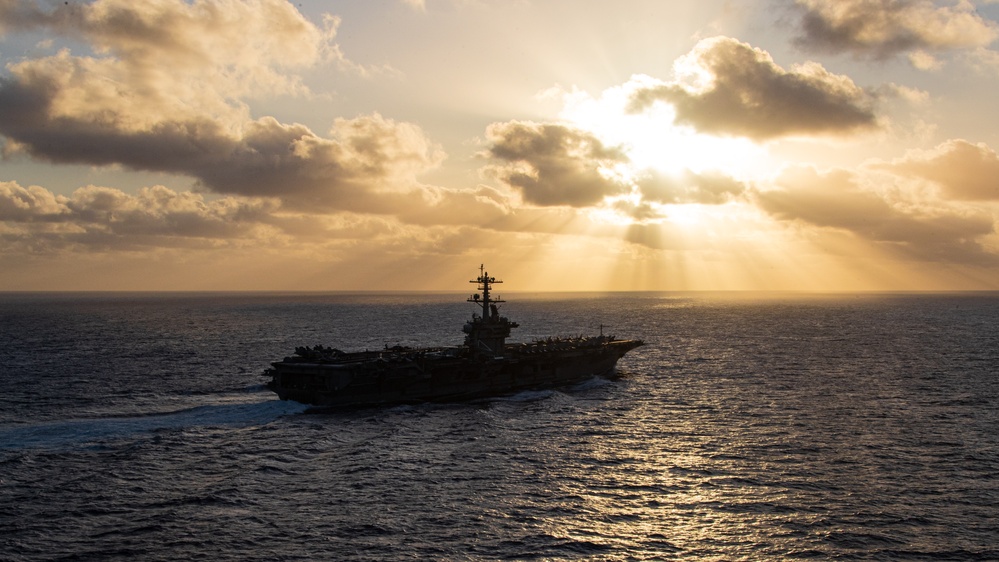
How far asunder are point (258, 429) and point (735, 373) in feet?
157

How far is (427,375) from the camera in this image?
2188 inches

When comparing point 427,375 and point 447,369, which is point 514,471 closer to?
point 427,375

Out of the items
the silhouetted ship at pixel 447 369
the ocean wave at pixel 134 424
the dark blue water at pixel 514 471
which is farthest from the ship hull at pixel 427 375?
the dark blue water at pixel 514 471

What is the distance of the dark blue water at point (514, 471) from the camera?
26625 mm

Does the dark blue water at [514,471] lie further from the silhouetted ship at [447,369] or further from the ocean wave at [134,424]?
the silhouetted ship at [447,369]

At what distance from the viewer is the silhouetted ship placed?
51.9m

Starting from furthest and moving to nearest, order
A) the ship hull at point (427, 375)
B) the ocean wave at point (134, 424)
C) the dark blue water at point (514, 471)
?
the ship hull at point (427, 375) → the ocean wave at point (134, 424) → the dark blue water at point (514, 471)

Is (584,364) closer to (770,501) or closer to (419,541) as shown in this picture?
(770,501)

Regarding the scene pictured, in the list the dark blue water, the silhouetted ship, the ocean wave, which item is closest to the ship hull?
the silhouetted ship

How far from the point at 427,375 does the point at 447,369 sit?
6.50 feet

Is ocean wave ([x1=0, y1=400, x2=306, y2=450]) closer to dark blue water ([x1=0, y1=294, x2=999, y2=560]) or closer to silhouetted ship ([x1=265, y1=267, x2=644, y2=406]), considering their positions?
dark blue water ([x1=0, y1=294, x2=999, y2=560])

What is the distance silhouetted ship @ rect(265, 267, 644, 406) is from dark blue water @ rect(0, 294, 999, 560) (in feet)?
7.99

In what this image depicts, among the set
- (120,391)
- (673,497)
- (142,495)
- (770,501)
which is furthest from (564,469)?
(120,391)

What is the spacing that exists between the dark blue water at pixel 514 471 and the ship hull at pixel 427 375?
2215 mm
